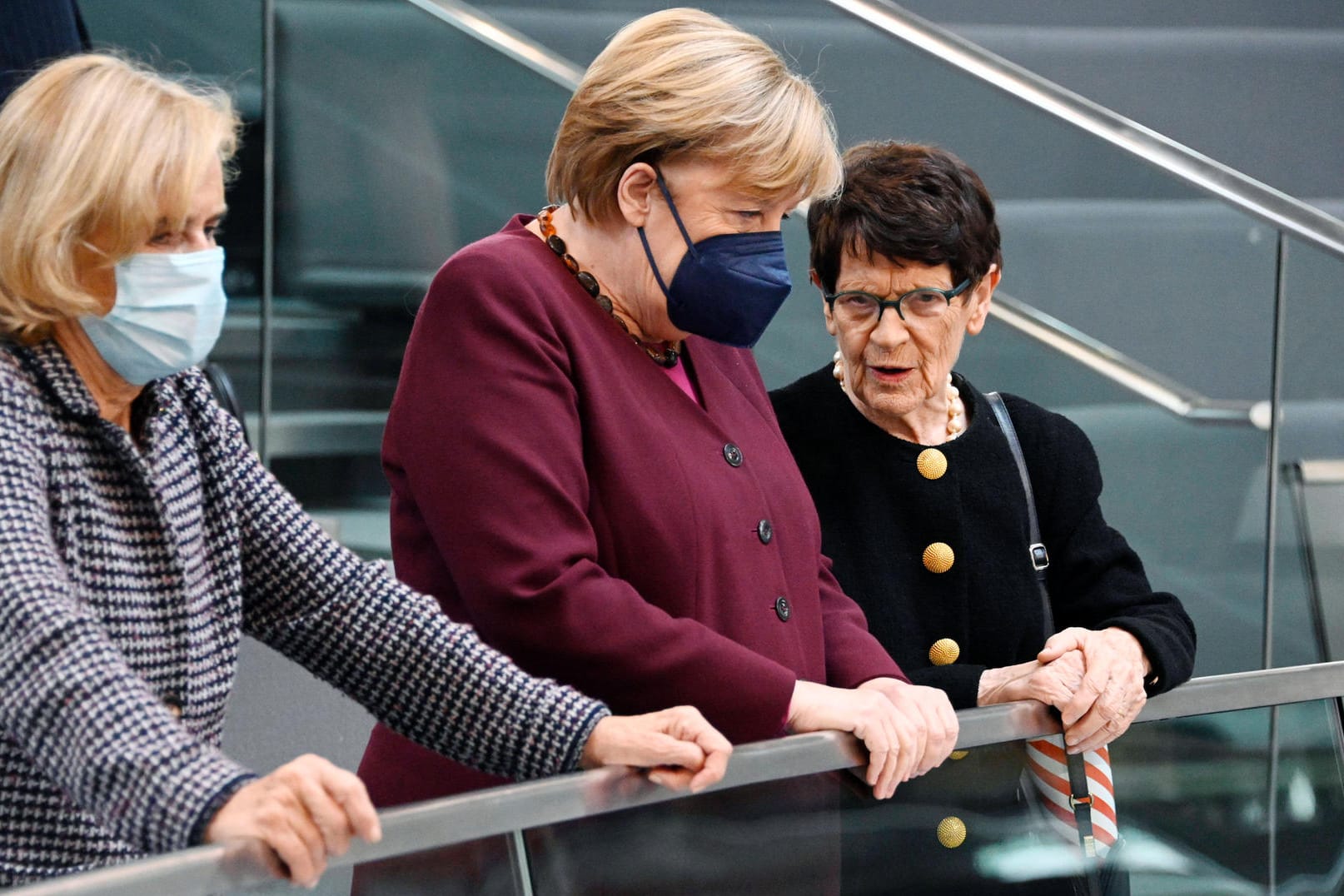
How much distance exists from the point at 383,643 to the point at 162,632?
0.60 ft

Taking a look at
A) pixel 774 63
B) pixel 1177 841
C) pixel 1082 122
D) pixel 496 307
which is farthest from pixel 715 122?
pixel 1082 122

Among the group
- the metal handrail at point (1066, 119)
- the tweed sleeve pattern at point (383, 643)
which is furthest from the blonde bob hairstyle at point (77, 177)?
the metal handrail at point (1066, 119)

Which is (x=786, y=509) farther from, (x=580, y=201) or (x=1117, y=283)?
(x=1117, y=283)

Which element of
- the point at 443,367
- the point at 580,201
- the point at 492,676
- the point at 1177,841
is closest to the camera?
the point at 492,676

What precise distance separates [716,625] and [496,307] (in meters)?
0.36

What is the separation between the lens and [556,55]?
321 centimetres

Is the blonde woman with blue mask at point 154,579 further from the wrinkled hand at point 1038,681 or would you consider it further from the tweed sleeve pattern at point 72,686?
the wrinkled hand at point 1038,681

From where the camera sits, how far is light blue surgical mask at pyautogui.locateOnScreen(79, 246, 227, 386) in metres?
1.15

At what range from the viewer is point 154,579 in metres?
1.18

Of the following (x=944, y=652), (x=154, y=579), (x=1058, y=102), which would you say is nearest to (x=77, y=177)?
(x=154, y=579)

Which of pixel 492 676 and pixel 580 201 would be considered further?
pixel 580 201

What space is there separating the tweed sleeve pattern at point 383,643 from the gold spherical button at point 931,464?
68 centimetres

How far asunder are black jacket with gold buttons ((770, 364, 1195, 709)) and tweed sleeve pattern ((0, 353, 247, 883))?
35.0 inches

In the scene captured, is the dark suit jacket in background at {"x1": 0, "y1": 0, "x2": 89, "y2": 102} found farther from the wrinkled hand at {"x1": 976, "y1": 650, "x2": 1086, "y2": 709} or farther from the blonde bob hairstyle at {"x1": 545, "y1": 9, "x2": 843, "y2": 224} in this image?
the wrinkled hand at {"x1": 976, "y1": 650, "x2": 1086, "y2": 709}
